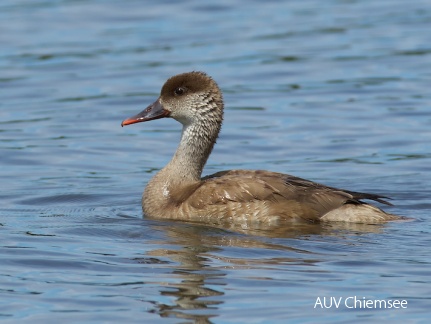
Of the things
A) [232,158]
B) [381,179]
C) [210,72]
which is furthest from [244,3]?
Answer: [381,179]

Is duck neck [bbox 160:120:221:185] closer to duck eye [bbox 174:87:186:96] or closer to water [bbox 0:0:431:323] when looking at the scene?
duck eye [bbox 174:87:186:96]

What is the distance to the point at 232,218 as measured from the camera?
11625mm

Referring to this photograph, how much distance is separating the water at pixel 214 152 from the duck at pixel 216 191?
0.25 metres

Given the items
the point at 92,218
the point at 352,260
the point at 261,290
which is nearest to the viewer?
the point at 261,290

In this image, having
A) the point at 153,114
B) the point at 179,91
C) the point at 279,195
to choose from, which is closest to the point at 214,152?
the point at 153,114

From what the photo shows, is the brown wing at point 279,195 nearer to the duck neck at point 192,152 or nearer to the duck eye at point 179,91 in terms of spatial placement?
the duck neck at point 192,152

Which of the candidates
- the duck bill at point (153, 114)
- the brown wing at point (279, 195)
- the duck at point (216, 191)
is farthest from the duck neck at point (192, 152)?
the brown wing at point (279, 195)

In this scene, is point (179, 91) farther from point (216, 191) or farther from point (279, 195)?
point (279, 195)

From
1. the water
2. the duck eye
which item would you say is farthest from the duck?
the water

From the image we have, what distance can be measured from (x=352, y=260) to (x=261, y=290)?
112 centimetres

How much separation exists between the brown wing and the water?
0.28m

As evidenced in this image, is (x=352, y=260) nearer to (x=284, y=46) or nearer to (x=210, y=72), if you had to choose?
(x=210, y=72)

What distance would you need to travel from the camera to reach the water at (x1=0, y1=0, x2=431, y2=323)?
30.1 ft

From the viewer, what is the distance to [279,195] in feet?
38.0
